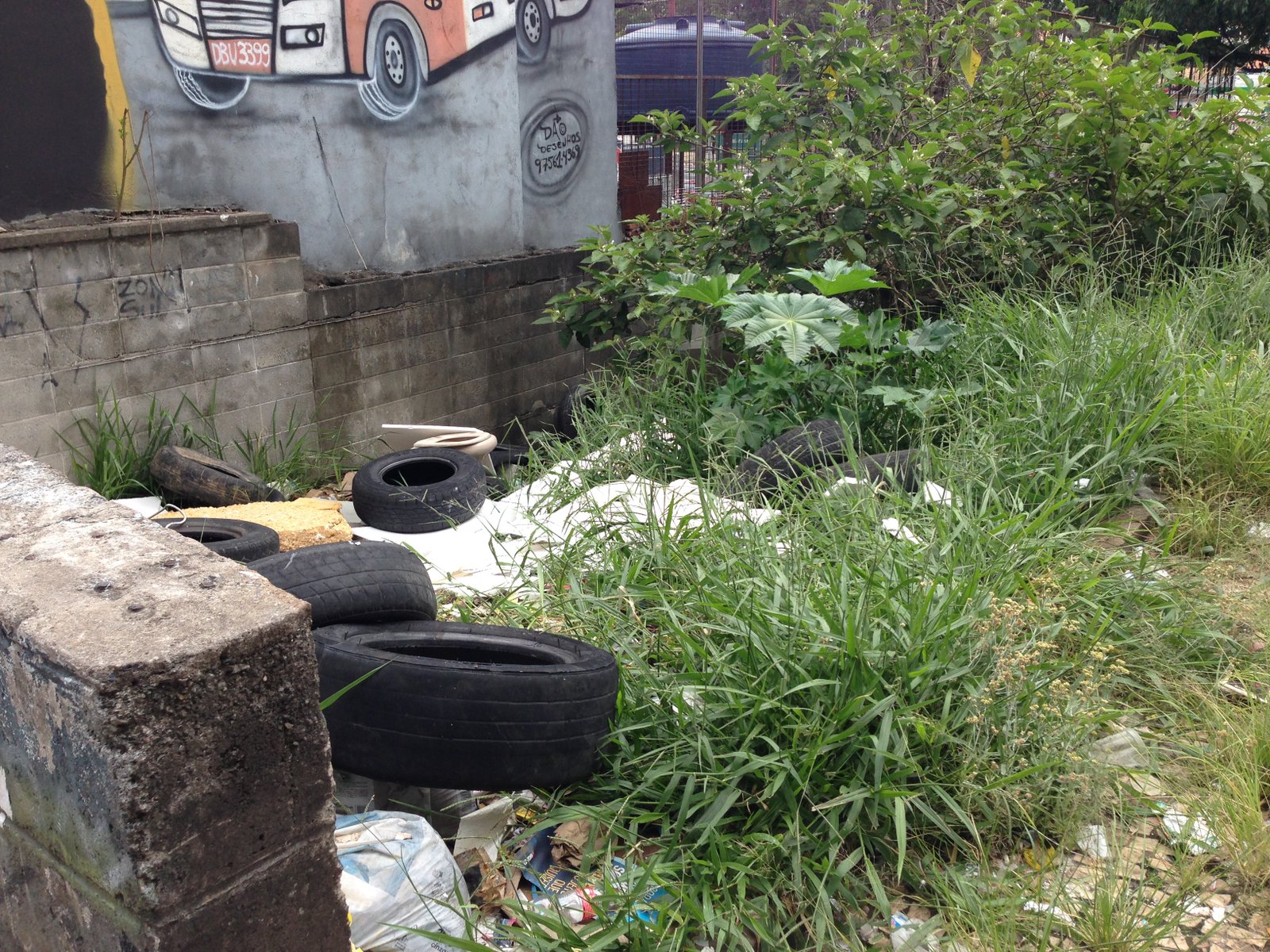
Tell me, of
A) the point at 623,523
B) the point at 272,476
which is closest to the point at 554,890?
the point at 623,523

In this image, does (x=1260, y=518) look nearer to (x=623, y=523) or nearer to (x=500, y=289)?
(x=623, y=523)

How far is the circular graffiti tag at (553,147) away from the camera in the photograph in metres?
8.90

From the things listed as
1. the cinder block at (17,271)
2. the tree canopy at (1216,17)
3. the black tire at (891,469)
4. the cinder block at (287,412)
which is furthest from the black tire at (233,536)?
the tree canopy at (1216,17)

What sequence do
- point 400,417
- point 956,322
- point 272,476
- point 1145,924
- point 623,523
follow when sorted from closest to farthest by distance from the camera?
point 1145,924 → point 623,523 → point 956,322 → point 272,476 → point 400,417

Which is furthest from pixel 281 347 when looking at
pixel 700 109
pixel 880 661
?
pixel 700 109

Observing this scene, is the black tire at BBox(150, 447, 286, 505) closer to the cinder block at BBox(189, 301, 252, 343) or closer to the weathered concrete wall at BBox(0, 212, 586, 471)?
the weathered concrete wall at BBox(0, 212, 586, 471)

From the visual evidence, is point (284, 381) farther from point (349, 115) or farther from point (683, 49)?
point (683, 49)

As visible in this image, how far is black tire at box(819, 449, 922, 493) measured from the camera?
4109 millimetres

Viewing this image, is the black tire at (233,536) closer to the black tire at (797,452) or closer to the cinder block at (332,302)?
the black tire at (797,452)

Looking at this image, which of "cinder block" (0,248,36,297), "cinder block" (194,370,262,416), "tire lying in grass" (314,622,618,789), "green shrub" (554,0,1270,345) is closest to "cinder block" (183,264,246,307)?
"cinder block" (194,370,262,416)

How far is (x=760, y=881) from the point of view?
7.88 feet

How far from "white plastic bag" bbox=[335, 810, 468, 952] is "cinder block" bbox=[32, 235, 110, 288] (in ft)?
13.2

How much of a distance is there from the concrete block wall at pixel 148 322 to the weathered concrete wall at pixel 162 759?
3.88m

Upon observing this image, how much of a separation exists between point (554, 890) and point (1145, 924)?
1.32 metres
